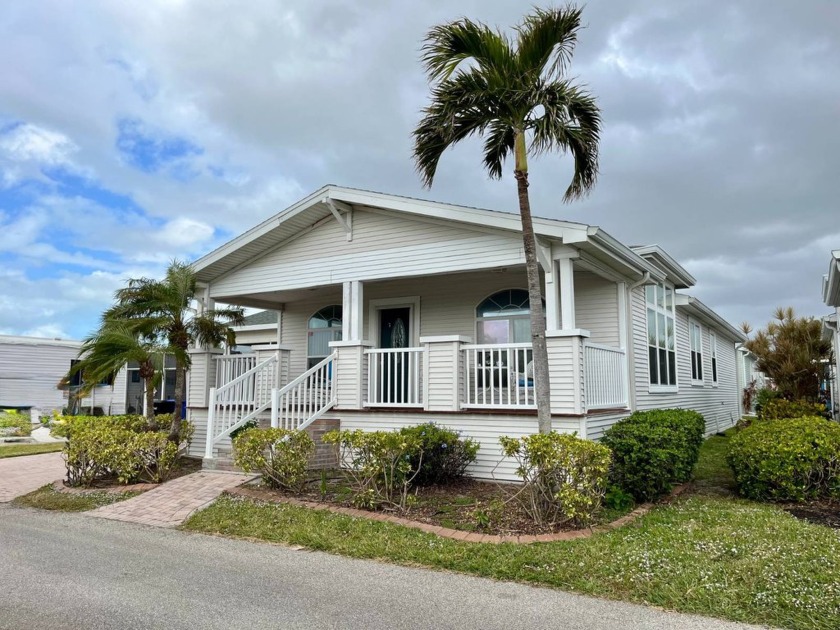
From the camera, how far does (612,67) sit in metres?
10.8

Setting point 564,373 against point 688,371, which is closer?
point 564,373

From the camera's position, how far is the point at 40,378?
77.5ft

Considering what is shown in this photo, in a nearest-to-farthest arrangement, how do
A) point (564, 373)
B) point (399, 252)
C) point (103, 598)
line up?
point (103, 598) → point (564, 373) → point (399, 252)

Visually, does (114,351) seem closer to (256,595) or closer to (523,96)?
(256,595)

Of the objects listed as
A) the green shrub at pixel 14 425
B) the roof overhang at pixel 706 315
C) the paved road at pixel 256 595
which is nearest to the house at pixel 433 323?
the roof overhang at pixel 706 315

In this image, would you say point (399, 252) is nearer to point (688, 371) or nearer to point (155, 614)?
point (155, 614)

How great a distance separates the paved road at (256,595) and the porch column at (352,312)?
194 inches

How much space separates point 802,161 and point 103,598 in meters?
20.3

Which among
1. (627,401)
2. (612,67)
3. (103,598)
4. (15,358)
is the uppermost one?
(612,67)

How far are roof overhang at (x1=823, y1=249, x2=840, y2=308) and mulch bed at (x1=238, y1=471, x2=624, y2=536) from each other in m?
6.78

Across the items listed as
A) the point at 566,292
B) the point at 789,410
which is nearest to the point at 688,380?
the point at 789,410

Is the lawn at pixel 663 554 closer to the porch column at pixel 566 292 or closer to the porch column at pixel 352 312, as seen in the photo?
the porch column at pixel 566 292

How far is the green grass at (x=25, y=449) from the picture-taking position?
549 inches

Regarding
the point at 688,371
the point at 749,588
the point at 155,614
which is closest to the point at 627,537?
the point at 749,588
